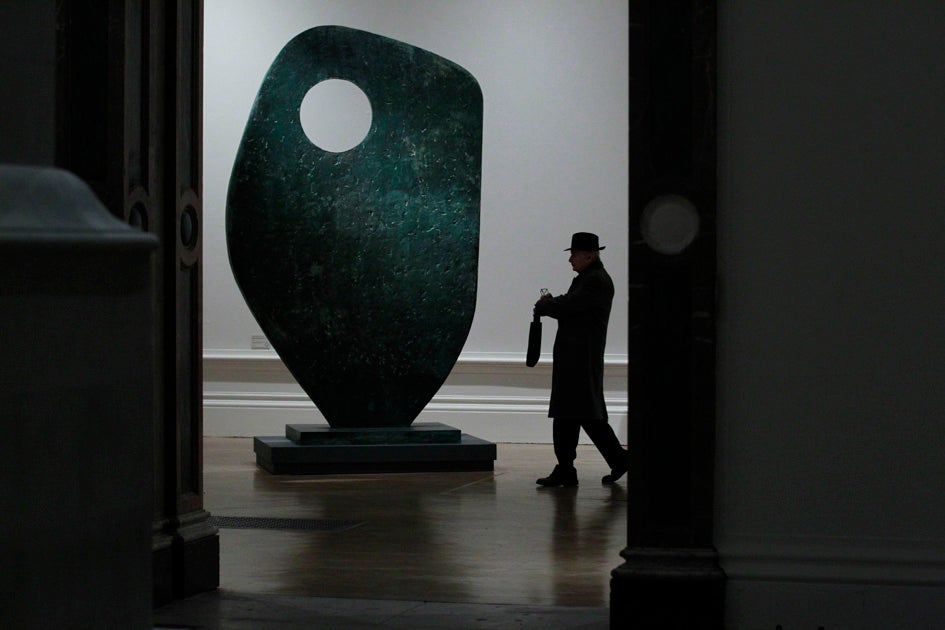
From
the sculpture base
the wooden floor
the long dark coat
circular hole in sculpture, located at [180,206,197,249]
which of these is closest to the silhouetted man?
the long dark coat

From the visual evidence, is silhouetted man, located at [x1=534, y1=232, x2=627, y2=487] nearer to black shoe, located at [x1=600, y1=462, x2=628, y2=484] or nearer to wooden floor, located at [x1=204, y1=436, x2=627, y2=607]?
black shoe, located at [x1=600, y1=462, x2=628, y2=484]

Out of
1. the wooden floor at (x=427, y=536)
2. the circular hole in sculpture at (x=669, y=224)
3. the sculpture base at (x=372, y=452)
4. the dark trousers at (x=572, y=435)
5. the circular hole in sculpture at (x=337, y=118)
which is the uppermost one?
the circular hole in sculpture at (x=337, y=118)

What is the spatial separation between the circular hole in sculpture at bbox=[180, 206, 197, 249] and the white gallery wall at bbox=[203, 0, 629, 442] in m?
6.37

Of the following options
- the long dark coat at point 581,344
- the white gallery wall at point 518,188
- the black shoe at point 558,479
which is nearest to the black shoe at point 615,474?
the black shoe at point 558,479

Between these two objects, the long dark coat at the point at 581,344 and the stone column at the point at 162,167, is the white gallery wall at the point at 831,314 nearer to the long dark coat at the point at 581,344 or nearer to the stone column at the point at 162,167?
the stone column at the point at 162,167

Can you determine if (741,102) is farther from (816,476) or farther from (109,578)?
(109,578)

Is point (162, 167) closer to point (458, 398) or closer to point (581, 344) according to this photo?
point (581, 344)

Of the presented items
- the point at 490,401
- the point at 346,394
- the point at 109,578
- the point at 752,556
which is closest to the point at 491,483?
the point at 346,394

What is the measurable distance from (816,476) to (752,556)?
0.28 m

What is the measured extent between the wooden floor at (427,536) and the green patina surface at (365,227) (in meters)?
0.69

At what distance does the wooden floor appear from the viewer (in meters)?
4.89

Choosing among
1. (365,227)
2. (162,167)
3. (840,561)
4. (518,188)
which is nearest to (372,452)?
(365,227)

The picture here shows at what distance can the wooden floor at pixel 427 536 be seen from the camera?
4891 millimetres

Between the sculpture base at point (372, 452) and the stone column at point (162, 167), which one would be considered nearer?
the stone column at point (162, 167)
